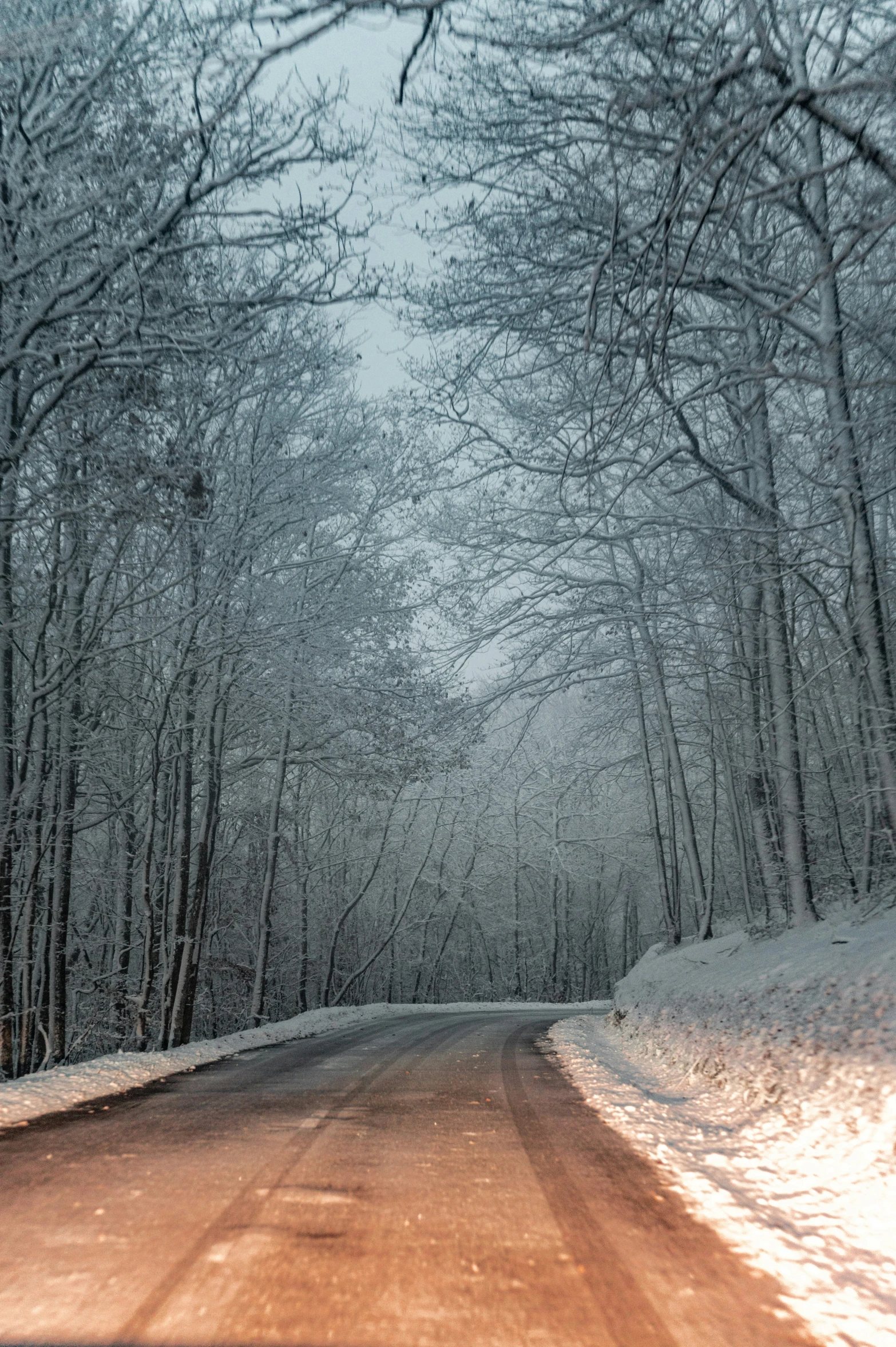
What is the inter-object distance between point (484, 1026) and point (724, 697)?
7.98 m

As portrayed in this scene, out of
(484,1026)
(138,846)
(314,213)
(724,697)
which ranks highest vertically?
(314,213)

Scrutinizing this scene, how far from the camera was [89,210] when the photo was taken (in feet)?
24.3

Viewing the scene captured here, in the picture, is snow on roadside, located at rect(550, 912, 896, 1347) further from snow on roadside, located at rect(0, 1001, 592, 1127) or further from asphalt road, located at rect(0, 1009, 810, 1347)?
snow on roadside, located at rect(0, 1001, 592, 1127)

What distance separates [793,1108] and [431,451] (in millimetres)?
13874

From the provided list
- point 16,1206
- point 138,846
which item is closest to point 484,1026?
point 138,846

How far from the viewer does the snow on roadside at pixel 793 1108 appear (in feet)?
10.3

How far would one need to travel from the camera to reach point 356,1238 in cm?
321

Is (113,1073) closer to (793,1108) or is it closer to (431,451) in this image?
(793,1108)

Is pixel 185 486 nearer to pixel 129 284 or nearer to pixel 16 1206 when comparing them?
pixel 129 284

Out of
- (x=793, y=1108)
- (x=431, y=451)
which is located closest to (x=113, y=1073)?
(x=793, y=1108)

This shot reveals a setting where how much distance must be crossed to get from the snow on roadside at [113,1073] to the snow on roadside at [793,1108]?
4036mm

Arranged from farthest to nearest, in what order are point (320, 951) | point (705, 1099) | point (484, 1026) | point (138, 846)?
point (320, 951) → point (138, 846) → point (484, 1026) → point (705, 1099)

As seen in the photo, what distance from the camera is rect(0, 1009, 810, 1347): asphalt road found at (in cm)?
249

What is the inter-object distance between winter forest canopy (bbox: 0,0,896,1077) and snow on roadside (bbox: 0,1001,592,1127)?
65.9 inches
